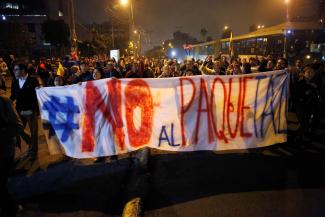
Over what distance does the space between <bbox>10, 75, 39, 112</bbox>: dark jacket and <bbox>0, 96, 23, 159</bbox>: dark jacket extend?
8.05ft

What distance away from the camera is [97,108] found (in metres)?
5.41

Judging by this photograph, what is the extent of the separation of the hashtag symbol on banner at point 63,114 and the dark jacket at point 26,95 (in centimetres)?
94

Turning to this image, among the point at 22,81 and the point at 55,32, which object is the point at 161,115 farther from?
the point at 55,32

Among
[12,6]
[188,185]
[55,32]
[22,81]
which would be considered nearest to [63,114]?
[22,81]

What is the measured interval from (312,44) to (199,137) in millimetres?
17987

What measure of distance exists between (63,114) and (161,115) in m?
1.61

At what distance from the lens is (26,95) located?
630 centimetres

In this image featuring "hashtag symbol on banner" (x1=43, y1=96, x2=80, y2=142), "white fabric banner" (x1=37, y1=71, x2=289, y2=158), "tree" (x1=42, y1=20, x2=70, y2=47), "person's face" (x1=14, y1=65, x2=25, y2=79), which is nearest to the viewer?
"white fabric banner" (x1=37, y1=71, x2=289, y2=158)

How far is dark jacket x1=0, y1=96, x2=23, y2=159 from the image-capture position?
383 cm

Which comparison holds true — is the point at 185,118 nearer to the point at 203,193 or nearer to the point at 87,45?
the point at 203,193

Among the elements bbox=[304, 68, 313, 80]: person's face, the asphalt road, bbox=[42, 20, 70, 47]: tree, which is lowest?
the asphalt road

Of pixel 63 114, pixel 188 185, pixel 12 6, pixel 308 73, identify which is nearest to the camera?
pixel 188 185

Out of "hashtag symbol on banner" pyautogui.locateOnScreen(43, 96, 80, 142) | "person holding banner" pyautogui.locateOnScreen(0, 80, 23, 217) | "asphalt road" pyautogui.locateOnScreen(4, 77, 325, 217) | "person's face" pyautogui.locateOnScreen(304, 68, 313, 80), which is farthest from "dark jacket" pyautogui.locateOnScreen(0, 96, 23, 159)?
Answer: "person's face" pyautogui.locateOnScreen(304, 68, 313, 80)

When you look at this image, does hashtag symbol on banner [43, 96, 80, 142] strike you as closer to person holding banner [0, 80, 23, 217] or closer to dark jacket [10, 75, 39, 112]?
dark jacket [10, 75, 39, 112]
